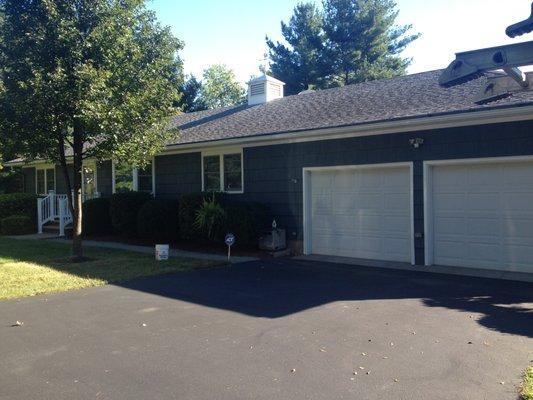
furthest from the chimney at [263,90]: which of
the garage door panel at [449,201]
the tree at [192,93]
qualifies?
the tree at [192,93]

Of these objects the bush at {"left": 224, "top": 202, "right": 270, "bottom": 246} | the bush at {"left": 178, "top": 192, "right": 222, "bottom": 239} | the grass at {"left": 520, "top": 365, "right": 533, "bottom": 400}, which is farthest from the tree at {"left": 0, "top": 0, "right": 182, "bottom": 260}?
the grass at {"left": 520, "top": 365, "right": 533, "bottom": 400}

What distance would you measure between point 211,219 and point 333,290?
5.32 m

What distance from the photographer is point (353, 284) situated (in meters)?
9.27

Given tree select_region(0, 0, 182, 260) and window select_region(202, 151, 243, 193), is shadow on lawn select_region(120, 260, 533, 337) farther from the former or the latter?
window select_region(202, 151, 243, 193)

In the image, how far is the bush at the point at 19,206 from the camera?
20391mm

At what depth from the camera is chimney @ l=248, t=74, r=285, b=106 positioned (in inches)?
756

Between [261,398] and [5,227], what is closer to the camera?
[261,398]

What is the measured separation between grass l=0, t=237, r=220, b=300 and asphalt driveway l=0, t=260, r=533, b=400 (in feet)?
2.42

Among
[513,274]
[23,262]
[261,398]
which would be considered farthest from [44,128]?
[513,274]

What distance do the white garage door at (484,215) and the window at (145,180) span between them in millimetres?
10173

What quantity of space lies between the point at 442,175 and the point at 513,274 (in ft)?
7.81

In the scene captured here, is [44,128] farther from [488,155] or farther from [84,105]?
[488,155]

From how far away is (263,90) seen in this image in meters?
19.3

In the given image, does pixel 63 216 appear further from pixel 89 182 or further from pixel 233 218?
pixel 233 218
